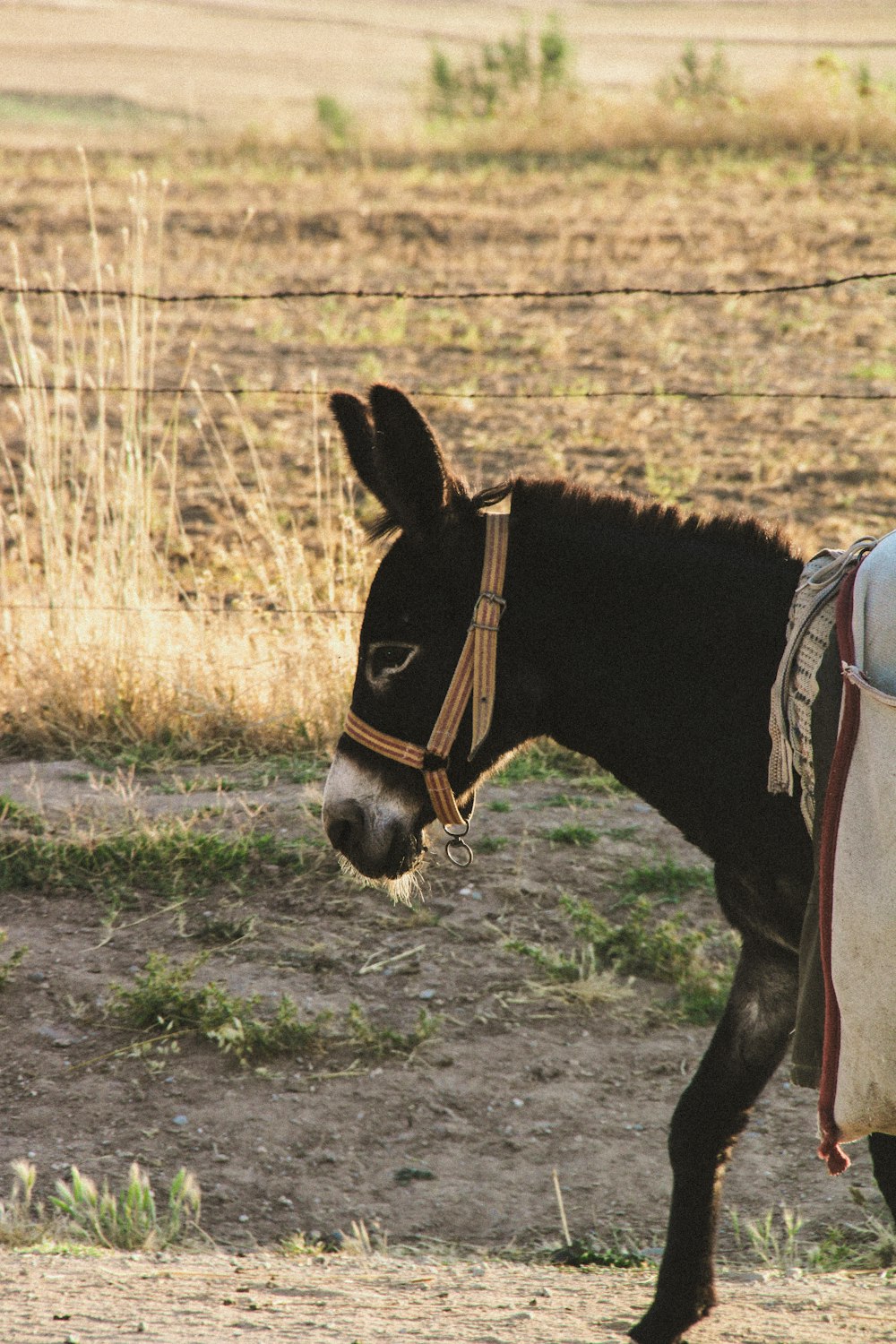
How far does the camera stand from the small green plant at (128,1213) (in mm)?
3572

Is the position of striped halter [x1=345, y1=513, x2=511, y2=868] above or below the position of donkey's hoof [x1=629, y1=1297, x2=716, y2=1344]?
above

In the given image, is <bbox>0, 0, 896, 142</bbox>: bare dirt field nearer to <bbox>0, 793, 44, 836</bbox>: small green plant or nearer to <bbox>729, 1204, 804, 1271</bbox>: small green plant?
<bbox>0, 793, 44, 836</bbox>: small green plant

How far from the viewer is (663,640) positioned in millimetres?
2834

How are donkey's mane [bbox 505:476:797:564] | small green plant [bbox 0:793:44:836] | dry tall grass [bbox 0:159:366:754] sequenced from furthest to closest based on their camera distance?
dry tall grass [bbox 0:159:366:754] → small green plant [bbox 0:793:44:836] → donkey's mane [bbox 505:476:797:564]

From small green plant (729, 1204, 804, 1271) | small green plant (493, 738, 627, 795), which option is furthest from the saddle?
small green plant (493, 738, 627, 795)

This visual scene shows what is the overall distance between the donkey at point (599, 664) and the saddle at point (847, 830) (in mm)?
165

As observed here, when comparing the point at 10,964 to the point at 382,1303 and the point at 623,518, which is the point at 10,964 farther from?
the point at 623,518

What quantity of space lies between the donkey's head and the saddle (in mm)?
610

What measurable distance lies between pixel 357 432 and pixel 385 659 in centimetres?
48

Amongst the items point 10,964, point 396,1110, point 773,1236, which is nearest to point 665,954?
point 396,1110

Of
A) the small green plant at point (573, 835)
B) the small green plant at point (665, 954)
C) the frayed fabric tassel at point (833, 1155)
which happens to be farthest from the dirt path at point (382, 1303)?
the small green plant at point (573, 835)

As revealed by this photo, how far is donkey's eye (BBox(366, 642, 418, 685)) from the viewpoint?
2.93 m

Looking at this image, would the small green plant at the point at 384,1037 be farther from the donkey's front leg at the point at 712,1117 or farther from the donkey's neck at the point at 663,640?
the donkey's neck at the point at 663,640

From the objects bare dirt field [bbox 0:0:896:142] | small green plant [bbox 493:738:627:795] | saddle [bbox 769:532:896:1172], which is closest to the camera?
saddle [bbox 769:532:896:1172]
